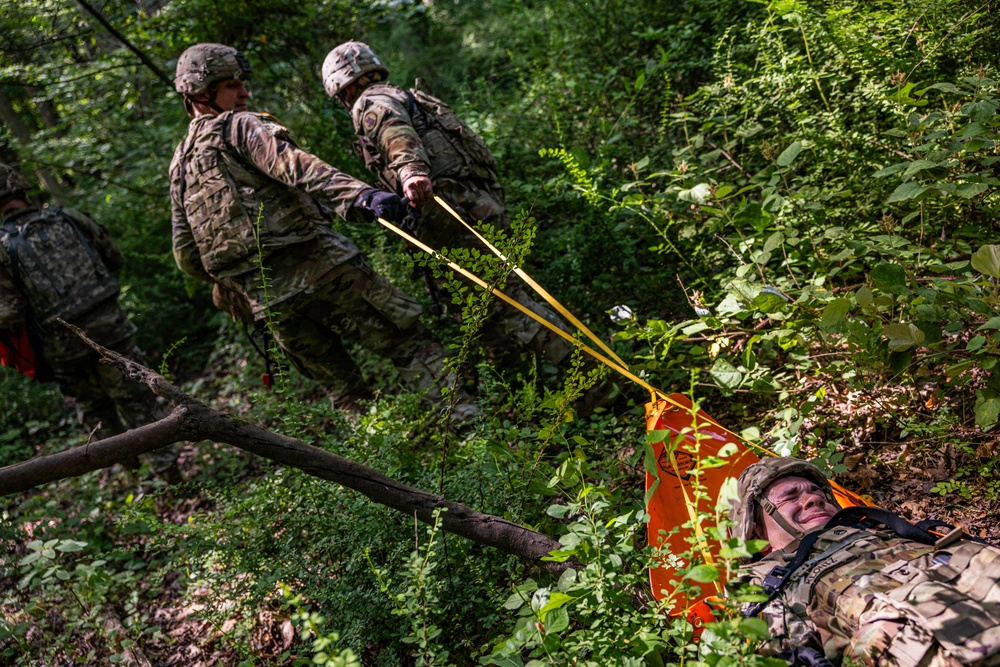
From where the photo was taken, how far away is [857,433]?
3.21m

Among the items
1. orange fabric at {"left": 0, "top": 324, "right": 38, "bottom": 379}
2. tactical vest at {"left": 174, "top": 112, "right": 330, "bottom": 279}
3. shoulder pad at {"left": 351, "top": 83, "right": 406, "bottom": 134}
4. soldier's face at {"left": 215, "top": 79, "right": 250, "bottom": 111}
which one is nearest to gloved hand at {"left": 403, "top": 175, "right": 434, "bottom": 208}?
shoulder pad at {"left": 351, "top": 83, "right": 406, "bottom": 134}

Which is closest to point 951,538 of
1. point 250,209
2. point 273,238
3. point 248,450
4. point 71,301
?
point 248,450

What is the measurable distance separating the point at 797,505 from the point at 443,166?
2870mm

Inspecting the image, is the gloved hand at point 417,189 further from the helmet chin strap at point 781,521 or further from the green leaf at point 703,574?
the green leaf at point 703,574

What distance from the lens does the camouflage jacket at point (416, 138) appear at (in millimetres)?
3939

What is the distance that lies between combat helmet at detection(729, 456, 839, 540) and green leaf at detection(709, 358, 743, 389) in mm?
579

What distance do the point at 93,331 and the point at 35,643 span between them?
245cm

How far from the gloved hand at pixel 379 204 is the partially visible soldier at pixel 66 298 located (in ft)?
9.33

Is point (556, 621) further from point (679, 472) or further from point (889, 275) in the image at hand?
point (889, 275)

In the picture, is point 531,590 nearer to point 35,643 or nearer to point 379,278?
point 379,278

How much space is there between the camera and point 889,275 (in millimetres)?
2691

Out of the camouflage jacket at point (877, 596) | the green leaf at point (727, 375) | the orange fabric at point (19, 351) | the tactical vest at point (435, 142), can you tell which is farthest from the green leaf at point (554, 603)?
the orange fabric at point (19, 351)

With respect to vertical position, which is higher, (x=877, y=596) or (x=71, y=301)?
(x=71, y=301)

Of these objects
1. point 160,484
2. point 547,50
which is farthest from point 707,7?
point 160,484
